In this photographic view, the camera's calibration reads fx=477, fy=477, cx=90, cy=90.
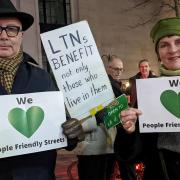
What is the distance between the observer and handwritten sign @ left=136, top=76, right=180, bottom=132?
2.93 metres

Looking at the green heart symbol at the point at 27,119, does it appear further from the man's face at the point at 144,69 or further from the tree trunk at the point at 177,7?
the tree trunk at the point at 177,7

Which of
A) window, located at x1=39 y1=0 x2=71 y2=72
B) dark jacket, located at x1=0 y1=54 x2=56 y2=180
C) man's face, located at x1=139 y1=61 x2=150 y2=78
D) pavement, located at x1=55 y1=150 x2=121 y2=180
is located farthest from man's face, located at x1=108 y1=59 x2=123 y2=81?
window, located at x1=39 y1=0 x2=71 y2=72

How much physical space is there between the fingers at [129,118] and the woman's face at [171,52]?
1.13 feet

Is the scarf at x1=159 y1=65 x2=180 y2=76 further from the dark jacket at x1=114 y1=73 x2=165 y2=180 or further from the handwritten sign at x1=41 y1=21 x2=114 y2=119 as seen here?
the handwritten sign at x1=41 y1=21 x2=114 y2=119

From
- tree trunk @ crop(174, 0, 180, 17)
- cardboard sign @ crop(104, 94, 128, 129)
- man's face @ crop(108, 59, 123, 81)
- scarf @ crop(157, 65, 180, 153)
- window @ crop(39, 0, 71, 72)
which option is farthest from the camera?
tree trunk @ crop(174, 0, 180, 17)

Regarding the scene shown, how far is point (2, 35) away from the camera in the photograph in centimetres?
293

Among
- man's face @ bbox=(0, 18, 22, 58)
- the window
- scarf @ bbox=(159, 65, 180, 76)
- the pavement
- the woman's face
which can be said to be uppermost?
the window

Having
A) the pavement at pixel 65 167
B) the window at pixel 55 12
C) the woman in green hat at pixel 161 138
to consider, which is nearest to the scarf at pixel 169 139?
the woman in green hat at pixel 161 138

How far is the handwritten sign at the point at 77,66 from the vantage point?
3352mm

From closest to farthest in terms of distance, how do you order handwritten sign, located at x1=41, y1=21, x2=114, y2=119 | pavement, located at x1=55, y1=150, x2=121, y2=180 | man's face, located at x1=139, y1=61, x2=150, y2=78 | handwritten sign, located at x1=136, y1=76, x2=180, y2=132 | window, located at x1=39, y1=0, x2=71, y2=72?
handwritten sign, located at x1=136, y1=76, x2=180, y2=132
handwritten sign, located at x1=41, y1=21, x2=114, y2=119
pavement, located at x1=55, y1=150, x2=121, y2=180
man's face, located at x1=139, y1=61, x2=150, y2=78
window, located at x1=39, y1=0, x2=71, y2=72

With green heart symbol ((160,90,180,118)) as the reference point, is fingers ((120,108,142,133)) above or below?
below

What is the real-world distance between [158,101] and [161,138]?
23 cm

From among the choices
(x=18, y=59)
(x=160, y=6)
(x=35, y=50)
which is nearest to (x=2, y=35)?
(x=18, y=59)

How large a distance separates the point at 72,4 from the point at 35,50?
2.84m
